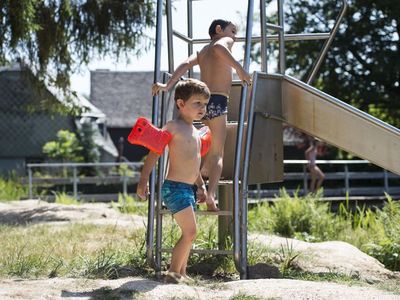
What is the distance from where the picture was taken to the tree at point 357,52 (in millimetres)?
24656

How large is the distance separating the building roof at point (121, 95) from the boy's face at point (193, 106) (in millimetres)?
33456

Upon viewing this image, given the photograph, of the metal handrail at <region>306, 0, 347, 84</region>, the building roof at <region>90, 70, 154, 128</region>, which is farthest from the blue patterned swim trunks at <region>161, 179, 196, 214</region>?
the building roof at <region>90, 70, 154, 128</region>

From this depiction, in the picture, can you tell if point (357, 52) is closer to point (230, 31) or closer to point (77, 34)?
point (77, 34)

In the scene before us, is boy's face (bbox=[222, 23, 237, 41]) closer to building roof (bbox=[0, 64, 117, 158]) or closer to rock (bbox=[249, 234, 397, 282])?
rock (bbox=[249, 234, 397, 282])

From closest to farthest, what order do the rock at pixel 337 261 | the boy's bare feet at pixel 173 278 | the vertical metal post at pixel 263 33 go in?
1. the boy's bare feet at pixel 173 278
2. the vertical metal post at pixel 263 33
3. the rock at pixel 337 261

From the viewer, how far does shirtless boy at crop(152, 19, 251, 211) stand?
19.5 feet

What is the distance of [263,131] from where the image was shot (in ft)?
22.4

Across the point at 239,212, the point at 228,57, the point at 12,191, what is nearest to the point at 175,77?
the point at 228,57

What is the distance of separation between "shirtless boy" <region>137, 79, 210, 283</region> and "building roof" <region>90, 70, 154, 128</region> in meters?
33.5

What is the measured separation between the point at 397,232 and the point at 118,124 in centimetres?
3165

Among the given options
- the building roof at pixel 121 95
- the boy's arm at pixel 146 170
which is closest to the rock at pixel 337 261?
the boy's arm at pixel 146 170

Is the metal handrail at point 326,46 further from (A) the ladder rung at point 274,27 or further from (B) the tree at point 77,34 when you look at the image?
(B) the tree at point 77,34

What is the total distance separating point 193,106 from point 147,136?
16.4 inches

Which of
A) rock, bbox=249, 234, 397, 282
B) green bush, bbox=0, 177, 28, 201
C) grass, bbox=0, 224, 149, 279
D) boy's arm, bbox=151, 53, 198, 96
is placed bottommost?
green bush, bbox=0, 177, 28, 201
